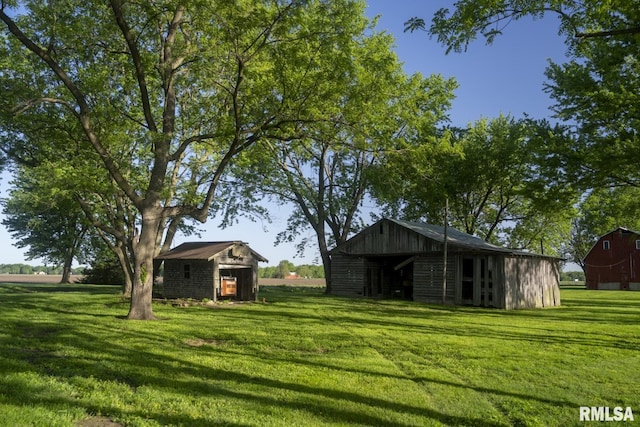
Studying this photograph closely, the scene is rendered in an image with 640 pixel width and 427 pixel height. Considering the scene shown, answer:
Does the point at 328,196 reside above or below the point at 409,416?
above

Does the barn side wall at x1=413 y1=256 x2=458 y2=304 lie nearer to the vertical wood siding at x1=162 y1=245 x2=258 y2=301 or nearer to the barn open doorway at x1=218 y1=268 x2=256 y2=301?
the vertical wood siding at x1=162 y1=245 x2=258 y2=301

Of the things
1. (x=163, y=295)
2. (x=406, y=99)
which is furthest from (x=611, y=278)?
(x=163, y=295)

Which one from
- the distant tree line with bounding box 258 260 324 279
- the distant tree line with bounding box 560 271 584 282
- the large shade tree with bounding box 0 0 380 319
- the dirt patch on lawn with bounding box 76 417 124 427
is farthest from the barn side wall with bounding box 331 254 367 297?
the distant tree line with bounding box 560 271 584 282

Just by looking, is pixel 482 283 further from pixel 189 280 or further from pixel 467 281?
pixel 189 280

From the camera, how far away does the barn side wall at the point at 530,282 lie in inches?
1157

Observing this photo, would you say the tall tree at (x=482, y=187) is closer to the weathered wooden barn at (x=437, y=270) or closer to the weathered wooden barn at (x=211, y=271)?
the weathered wooden barn at (x=437, y=270)

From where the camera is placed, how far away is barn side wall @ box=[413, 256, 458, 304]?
3150 centimetres

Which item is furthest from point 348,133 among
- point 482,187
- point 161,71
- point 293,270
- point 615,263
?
point 293,270

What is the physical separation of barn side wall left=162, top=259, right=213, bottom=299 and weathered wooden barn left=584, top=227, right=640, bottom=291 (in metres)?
56.5

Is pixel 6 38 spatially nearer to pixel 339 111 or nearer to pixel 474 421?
pixel 339 111

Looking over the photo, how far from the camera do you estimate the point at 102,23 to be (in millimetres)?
20109

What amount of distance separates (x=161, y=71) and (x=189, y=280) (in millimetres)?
14552

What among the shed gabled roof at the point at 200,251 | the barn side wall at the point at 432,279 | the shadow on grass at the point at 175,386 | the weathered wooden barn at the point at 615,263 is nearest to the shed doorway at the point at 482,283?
the barn side wall at the point at 432,279

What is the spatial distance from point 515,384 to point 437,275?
77.2ft
